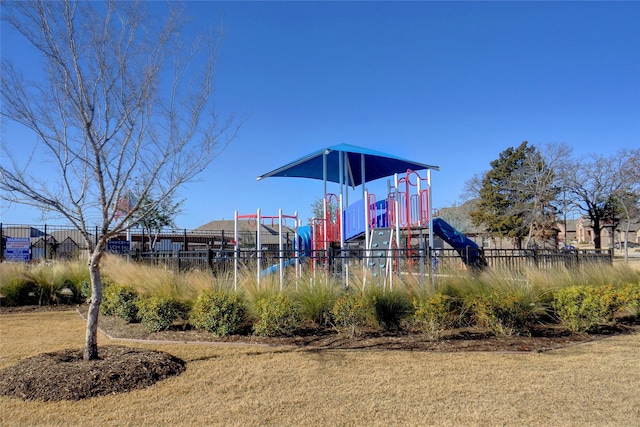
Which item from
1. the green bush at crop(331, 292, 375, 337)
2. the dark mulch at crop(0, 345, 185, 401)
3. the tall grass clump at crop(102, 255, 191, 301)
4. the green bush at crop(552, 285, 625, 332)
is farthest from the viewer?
the tall grass clump at crop(102, 255, 191, 301)

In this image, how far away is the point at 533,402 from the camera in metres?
4.31

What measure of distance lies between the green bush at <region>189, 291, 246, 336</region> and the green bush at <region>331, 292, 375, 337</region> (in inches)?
59.8

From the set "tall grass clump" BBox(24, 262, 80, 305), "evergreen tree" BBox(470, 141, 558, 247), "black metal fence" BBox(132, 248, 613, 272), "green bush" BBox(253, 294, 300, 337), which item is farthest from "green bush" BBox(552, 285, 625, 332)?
"evergreen tree" BBox(470, 141, 558, 247)

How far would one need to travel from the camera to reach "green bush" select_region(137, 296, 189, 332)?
730 centimetres

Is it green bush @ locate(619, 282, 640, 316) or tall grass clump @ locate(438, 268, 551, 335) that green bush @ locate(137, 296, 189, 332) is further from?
green bush @ locate(619, 282, 640, 316)

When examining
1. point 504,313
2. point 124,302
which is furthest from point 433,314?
point 124,302

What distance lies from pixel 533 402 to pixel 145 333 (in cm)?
569

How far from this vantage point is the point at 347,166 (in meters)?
12.5

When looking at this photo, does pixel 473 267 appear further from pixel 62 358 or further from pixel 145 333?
pixel 62 358

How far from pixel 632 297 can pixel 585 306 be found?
1668mm

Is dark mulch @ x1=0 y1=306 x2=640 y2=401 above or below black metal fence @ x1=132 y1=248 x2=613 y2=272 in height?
below

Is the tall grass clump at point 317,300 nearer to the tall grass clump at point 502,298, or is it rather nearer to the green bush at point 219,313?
the green bush at point 219,313

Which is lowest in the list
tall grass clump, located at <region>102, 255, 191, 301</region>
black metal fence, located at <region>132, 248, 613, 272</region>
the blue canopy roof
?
tall grass clump, located at <region>102, 255, 191, 301</region>

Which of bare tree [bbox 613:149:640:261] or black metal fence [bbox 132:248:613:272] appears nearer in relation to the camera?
black metal fence [bbox 132:248:613:272]
